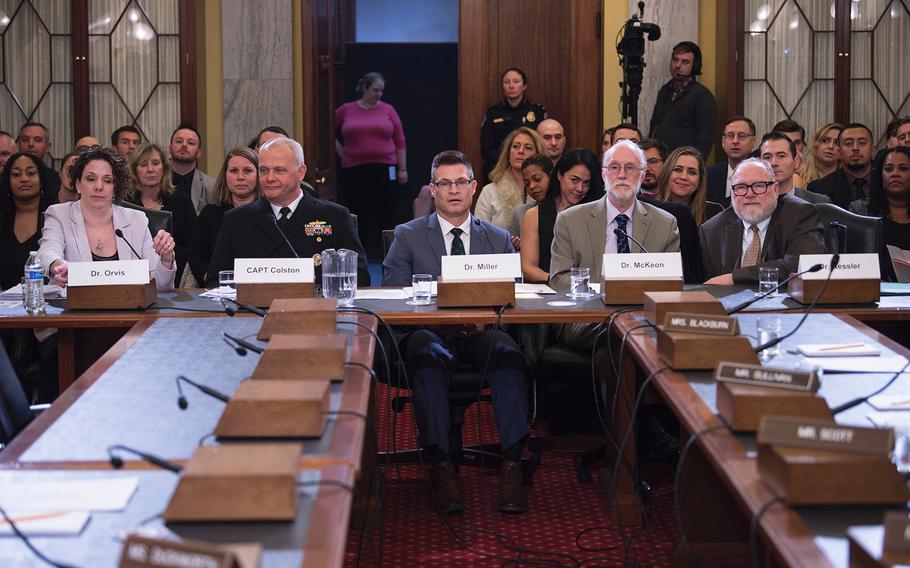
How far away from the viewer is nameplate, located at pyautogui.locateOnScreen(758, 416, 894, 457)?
179 cm

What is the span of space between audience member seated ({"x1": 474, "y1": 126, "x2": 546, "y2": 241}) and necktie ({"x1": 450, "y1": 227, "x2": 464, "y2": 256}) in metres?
1.59

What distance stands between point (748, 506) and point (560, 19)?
6.42 metres

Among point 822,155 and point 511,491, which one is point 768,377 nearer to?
point 511,491

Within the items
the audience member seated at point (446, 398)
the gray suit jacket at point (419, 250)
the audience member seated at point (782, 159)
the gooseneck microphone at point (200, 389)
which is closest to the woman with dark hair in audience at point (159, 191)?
the gray suit jacket at point (419, 250)

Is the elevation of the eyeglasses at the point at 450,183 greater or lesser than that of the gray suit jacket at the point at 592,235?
greater

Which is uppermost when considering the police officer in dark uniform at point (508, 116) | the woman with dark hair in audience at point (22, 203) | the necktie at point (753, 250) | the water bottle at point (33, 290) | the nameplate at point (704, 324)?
the police officer in dark uniform at point (508, 116)

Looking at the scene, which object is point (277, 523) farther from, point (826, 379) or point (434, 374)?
point (434, 374)

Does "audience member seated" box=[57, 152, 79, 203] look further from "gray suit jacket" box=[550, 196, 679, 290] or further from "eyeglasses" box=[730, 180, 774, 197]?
"eyeglasses" box=[730, 180, 774, 197]

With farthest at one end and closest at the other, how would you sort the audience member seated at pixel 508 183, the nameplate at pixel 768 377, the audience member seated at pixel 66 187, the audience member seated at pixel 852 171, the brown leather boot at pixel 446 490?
the audience member seated at pixel 852 171 < the audience member seated at pixel 508 183 < the audience member seated at pixel 66 187 < the brown leather boot at pixel 446 490 < the nameplate at pixel 768 377

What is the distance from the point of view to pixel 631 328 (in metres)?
3.28

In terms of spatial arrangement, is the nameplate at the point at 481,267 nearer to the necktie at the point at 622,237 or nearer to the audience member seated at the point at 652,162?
the necktie at the point at 622,237

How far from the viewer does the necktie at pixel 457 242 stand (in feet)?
14.1

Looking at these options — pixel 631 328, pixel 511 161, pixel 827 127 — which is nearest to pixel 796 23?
pixel 827 127

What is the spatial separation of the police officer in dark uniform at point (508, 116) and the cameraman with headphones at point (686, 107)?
0.78 meters
